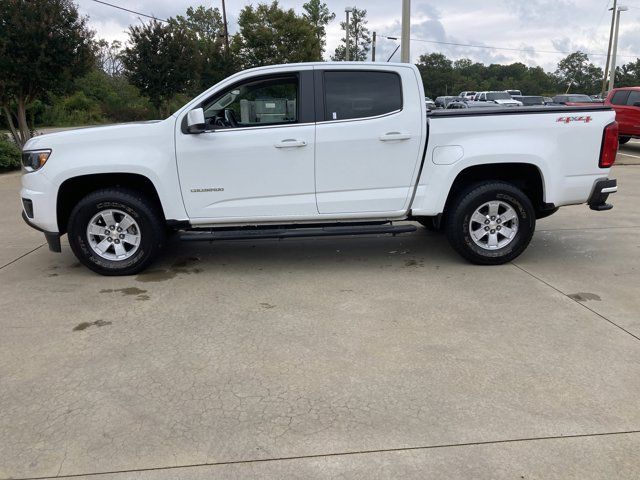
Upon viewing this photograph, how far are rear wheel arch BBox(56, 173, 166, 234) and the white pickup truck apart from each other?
0.06 ft

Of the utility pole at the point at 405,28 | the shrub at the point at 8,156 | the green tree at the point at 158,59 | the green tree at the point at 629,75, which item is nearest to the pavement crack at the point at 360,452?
the utility pole at the point at 405,28

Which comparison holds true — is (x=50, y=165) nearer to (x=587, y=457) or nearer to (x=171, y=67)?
(x=587, y=457)

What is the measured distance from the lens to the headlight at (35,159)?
5.14 m

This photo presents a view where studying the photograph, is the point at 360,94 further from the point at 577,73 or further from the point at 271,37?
the point at 577,73

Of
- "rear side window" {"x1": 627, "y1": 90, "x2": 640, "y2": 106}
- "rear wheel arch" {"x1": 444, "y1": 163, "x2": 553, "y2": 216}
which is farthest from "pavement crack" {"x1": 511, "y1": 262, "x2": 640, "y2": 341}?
"rear side window" {"x1": 627, "y1": 90, "x2": 640, "y2": 106}

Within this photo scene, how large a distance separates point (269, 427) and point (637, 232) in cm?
607

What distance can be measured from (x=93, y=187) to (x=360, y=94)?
9.19ft

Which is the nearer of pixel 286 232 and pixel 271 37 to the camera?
pixel 286 232

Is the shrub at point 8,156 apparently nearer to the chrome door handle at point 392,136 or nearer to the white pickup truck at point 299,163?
the white pickup truck at point 299,163

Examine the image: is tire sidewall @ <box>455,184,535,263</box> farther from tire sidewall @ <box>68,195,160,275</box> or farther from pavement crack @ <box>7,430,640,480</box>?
tire sidewall @ <box>68,195,160,275</box>

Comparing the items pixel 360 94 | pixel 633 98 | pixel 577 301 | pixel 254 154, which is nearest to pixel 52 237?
pixel 254 154

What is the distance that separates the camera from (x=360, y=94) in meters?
5.30

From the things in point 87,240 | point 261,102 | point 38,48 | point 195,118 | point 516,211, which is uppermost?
point 38,48

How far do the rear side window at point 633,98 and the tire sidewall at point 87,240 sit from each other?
1562 cm
